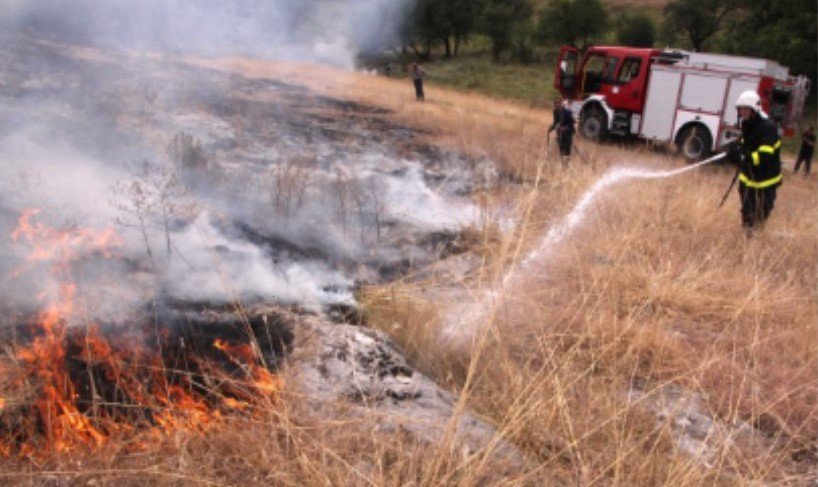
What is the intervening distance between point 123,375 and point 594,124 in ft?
43.2

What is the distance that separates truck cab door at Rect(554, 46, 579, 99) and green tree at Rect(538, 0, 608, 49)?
1942 cm

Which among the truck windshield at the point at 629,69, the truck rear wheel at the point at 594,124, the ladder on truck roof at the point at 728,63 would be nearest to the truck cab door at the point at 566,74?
the truck rear wheel at the point at 594,124

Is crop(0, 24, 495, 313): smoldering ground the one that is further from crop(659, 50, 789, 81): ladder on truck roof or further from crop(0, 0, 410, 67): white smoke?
crop(659, 50, 789, 81): ladder on truck roof

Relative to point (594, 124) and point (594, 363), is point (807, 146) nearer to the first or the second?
point (594, 124)

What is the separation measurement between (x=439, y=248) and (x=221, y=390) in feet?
11.5

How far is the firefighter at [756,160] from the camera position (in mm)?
5656

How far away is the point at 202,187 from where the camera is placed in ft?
21.7

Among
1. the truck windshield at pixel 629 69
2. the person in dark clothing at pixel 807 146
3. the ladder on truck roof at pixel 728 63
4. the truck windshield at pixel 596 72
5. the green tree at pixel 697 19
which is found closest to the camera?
the ladder on truck roof at pixel 728 63

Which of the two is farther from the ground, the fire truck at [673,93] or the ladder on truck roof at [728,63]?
the ladder on truck roof at [728,63]

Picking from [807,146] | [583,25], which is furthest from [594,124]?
[583,25]

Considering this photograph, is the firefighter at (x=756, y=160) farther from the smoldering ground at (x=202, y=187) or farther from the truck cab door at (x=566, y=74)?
the truck cab door at (x=566, y=74)

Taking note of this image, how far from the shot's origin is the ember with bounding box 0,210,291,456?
2.49m

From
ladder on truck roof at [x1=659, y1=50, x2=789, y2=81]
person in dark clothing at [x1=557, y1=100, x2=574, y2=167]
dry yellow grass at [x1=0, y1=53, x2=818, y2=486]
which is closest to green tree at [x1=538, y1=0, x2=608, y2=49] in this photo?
ladder on truck roof at [x1=659, y1=50, x2=789, y2=81]

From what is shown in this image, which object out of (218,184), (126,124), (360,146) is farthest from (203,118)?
(218,184)
